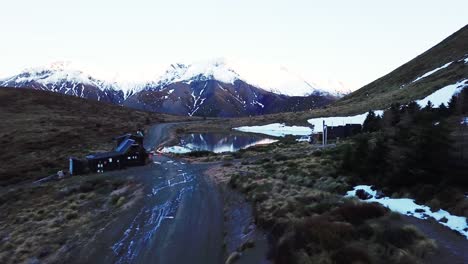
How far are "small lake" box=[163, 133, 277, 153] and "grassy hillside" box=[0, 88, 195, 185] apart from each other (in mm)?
13874

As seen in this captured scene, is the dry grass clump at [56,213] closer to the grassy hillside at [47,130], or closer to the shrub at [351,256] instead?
the grassy hillside at [47,130]

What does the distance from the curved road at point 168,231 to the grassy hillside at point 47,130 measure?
32.0 m

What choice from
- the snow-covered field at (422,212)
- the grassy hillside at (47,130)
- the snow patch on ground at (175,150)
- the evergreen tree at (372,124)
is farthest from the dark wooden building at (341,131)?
the snow-covered field at (422,212)

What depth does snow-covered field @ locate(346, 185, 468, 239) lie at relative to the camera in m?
15.3

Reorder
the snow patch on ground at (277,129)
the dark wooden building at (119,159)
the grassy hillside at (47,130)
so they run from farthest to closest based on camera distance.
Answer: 1. the snow patch on ground at (277,129)
2. the grassy hillside at (47,130)
3. the dark wooden building at (119,159)

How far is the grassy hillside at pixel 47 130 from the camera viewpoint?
6619 cm

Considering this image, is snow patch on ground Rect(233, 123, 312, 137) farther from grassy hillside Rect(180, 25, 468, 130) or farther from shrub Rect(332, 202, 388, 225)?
shrub Rect(332, 202, 388, 225)

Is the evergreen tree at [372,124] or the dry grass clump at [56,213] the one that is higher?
the evergreen tree at [372,124]

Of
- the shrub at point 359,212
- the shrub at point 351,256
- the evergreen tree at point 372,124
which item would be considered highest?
the evergreen tree at point 372,124

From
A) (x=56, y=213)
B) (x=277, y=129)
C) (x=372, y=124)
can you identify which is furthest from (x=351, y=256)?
(x=277, y=129)

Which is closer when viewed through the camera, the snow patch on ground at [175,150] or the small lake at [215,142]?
the snow patch on ground at [175,150]

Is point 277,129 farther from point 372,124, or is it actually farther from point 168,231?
point 168,231

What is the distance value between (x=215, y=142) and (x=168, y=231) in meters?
69.5

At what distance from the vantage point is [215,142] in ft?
310
